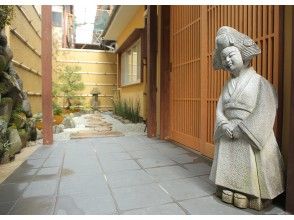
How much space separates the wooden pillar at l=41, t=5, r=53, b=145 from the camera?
16.7ft

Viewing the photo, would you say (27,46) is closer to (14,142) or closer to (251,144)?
(14,142)

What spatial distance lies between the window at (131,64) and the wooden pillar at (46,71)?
4.98 meters

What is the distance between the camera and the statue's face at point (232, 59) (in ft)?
7.15

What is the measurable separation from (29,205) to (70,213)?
40 centimetres

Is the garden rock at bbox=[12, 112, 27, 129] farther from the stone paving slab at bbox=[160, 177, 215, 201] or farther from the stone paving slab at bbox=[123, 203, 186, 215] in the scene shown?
the stone paving slab at bbox=[123, 203, 186, 215]

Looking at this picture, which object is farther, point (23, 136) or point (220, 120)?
point (23, 136)

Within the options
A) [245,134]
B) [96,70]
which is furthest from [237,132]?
[96,70]

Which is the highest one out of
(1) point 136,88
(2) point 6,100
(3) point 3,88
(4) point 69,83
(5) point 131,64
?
(5) point 131,64

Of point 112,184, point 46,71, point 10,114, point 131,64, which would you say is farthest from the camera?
point 131,64

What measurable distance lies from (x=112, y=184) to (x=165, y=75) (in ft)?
10.3

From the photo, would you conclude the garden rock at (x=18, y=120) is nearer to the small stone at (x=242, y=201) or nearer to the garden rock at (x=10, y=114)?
the garden rock at (x=10, y=114)

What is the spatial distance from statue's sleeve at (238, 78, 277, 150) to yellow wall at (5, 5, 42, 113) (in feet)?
18.1

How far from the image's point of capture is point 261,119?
6.74 ft

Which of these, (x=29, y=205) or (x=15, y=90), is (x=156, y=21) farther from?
(x=29, y=205)
